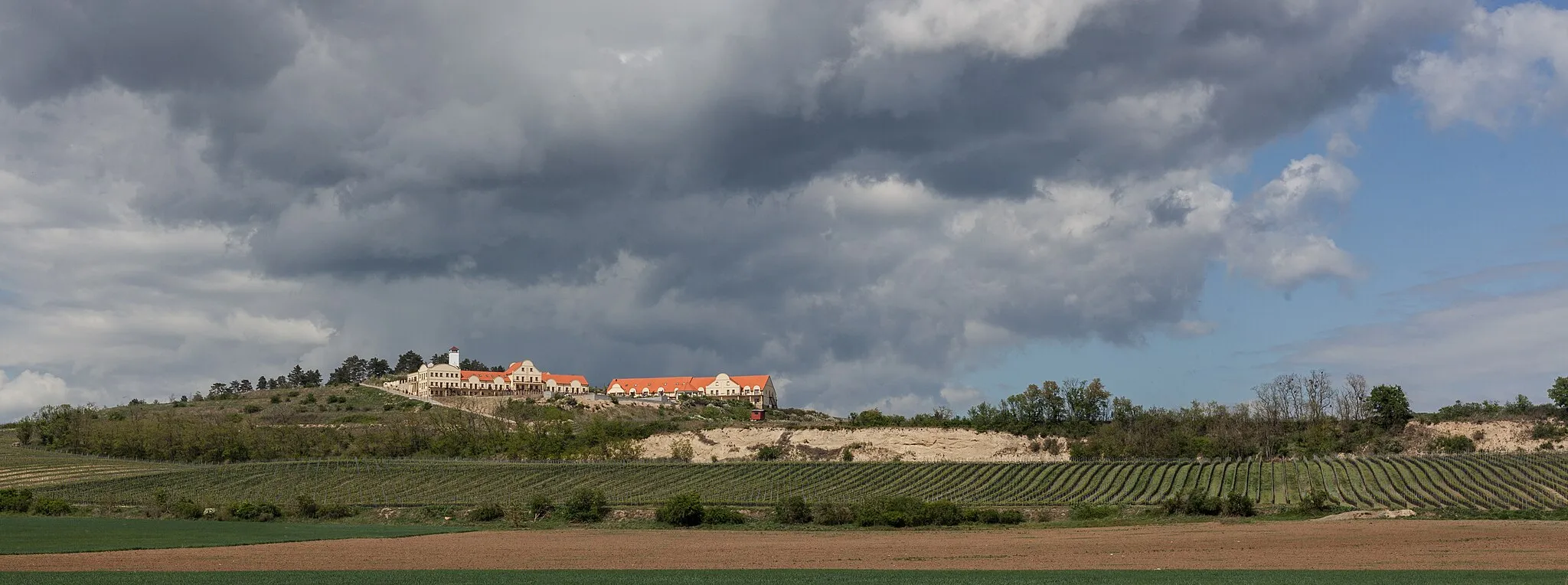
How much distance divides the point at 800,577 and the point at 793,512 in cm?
3270

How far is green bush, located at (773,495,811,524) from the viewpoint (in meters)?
70.6

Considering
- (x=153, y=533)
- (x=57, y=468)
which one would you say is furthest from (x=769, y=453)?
(x=153, y=533)

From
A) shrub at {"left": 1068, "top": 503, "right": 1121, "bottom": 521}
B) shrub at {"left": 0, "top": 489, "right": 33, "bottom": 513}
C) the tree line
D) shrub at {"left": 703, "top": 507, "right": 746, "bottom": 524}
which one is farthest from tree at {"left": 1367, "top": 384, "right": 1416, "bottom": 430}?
shrub at {"left": 0, "top": 489, "right": 33, "bottom": 513}

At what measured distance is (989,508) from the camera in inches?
2815

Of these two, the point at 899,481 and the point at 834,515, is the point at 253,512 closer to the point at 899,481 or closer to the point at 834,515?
the point at 834,515

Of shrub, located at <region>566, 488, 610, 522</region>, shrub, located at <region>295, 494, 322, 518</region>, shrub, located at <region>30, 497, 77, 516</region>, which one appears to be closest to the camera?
shrub, located at <region>566, 488, 610, 522</region>

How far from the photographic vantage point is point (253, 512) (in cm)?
8012

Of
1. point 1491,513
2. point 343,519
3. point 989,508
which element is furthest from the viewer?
point 343,519

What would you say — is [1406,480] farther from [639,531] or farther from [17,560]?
[17,560]

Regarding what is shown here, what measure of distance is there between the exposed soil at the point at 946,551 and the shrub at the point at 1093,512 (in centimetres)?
700

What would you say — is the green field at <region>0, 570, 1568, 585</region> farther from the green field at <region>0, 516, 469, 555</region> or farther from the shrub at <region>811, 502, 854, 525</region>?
the shrub at <region>811, 502, 854, 525</region>

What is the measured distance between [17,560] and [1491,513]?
7405 centimetres

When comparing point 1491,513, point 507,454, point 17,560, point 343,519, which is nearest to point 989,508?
point 1491,513

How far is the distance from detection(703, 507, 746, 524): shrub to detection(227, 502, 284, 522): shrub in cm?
3305
